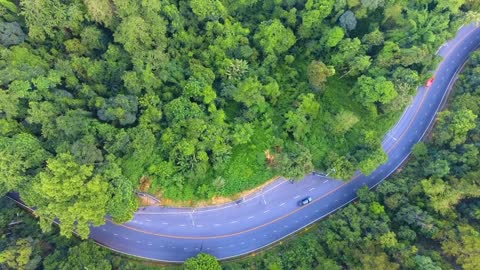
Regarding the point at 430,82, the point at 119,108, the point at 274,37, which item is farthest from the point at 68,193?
the point at 430,82

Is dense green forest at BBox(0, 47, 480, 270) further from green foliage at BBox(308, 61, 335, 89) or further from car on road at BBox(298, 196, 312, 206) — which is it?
green foliage at BBox(308, 61, 335, 89)

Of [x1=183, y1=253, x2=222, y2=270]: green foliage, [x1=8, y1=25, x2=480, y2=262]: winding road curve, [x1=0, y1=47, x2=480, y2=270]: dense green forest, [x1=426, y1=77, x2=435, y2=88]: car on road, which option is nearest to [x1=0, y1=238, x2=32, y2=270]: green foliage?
[x1=0, y1=47, x2=480, y2=270]: dense green forest

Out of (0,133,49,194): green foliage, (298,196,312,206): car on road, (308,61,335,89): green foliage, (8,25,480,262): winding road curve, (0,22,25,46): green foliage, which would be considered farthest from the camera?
(308,61,335,89): green foliage

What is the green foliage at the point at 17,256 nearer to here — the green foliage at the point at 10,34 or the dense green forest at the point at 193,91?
the dense green forest at the point at 193,91

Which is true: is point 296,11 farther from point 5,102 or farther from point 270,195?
point 5,102

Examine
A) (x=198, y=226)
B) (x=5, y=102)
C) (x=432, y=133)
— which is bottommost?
(x=198, y=226)

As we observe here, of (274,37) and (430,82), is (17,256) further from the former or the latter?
(430,82)

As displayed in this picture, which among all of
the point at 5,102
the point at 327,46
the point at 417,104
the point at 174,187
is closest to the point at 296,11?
the point at 327,46
